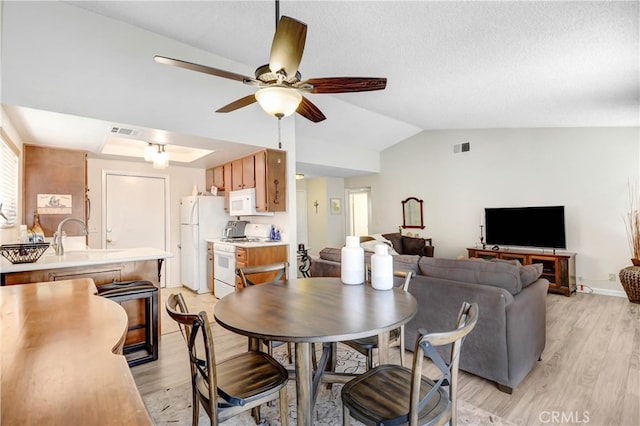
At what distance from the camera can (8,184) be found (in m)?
2.97

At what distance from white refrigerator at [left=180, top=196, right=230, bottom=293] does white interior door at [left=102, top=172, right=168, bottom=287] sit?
1.28 feet

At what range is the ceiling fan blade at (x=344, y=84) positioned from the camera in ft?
6.51

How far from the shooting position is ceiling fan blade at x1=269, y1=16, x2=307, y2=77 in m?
1.60

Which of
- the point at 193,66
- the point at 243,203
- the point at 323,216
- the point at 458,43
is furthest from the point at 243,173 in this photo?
the point at 323,216

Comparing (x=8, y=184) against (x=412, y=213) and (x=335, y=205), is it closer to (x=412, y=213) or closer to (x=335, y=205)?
(x=335, y=205)

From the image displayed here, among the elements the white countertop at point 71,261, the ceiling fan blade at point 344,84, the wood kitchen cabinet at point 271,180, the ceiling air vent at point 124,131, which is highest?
the ceiling air vent at point 124,131

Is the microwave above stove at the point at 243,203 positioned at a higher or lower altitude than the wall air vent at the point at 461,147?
lower

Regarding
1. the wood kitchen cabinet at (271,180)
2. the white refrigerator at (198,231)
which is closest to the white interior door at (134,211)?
the white refrigerator at (198,231)

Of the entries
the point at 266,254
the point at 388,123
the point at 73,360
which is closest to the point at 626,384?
the point at 73,360

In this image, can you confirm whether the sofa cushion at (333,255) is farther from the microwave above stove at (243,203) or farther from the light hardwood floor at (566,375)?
the microwave above stove at (243,203)

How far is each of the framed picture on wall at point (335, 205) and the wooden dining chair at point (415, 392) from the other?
6200mm

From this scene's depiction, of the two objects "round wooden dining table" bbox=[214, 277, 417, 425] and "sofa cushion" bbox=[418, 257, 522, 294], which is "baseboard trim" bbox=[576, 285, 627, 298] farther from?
"round wooden dining table" bbox=[214, 277, 417, 425]

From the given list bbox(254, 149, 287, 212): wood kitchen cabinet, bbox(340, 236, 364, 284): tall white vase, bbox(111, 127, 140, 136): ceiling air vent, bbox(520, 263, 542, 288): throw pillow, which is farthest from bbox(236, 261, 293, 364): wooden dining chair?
bbox(111, 127, 140, 136): ceiling air vent

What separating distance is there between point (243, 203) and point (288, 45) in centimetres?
318
